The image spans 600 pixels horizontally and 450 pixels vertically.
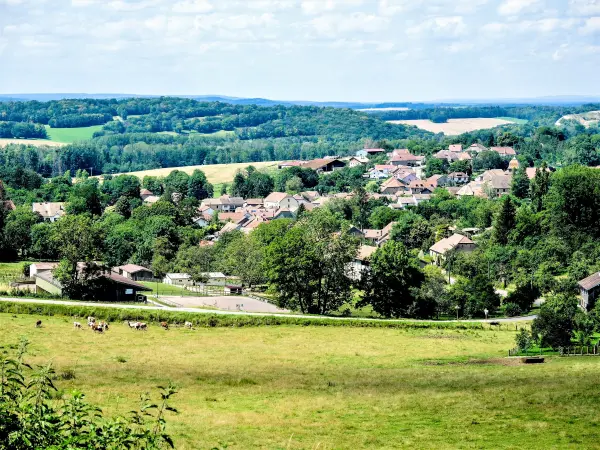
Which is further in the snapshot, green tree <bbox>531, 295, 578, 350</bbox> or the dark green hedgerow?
the dark green hedgerow

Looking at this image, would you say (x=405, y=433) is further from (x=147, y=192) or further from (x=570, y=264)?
(x=147, y=192)

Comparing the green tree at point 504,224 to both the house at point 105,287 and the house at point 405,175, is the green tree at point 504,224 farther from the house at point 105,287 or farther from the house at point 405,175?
the house at point 405,175

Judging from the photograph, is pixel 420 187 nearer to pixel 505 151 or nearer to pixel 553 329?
pixel 505 151

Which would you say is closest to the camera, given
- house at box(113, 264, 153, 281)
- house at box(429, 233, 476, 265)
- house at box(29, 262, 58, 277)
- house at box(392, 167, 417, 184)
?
house at box(29, 262, 58, 277)

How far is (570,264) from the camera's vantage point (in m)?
72.4

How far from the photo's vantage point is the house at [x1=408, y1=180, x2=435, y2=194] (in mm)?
141663

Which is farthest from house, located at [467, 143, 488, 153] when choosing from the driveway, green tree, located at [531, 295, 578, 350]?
green tree, located at [531, 295, 578, 350]

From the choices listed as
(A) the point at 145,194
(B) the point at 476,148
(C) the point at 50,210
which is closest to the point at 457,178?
(B) the point at 476,148

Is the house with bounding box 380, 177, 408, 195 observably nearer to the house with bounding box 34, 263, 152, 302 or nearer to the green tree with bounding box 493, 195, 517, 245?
the green tree with bounding box 493, 195, 517, 245

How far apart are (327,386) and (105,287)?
32.0 metres

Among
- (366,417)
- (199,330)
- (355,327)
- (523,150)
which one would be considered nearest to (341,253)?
(355,327)

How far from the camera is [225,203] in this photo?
140 metres

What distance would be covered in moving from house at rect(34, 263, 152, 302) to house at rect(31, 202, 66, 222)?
57.2 metres

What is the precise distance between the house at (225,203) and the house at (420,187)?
30.8 m
